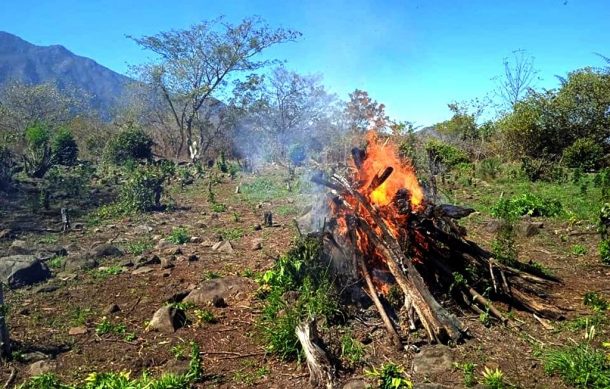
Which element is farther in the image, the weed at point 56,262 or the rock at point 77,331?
the weed at point 56,262

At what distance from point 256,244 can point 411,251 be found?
13.8ft

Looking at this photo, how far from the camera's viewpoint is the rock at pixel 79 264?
27.4 feet

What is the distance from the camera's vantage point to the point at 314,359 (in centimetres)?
443

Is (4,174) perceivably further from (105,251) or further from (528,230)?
(528,230)

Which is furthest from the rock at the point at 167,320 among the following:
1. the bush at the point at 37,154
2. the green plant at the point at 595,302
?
the bush at the point at 37,154

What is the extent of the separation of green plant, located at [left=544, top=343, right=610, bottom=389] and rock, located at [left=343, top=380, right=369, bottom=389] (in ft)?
5.70

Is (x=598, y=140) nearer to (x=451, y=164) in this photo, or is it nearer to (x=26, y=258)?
(x=451, y=164)

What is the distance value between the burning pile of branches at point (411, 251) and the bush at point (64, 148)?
22.5 m

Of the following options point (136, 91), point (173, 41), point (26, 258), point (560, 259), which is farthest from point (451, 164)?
point (136, 91)

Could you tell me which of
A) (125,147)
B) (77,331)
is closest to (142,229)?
(77,331)

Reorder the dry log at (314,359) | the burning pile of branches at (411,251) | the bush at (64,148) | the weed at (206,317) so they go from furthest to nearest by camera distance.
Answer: the bush at (64,148), the weed at (206,317), the burning pile of branches at (411,251), the dry log at (314,359)

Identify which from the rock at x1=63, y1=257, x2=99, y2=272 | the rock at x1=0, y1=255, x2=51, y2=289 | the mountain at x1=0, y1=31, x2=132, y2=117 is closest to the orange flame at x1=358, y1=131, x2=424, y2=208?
the rock at x1=63, y1=257, x2=99, y2=272

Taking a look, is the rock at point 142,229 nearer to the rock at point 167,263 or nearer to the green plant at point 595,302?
the rock at point 167,263

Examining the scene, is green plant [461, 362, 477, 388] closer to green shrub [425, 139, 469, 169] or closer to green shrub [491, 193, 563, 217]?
green shrub [491, 193, 563, 217]
